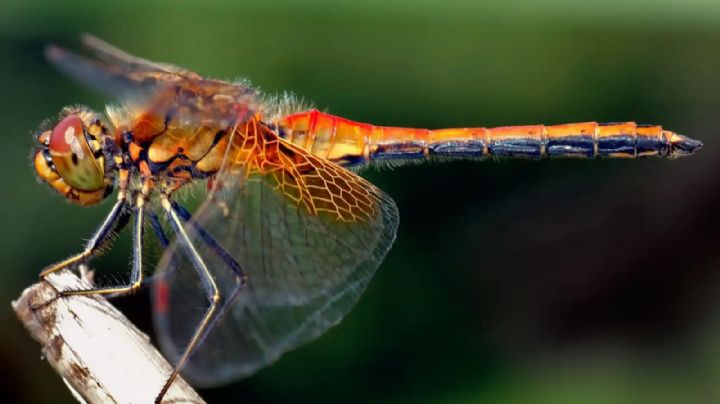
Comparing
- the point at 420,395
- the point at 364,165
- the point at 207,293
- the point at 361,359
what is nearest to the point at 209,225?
the point at 207,293

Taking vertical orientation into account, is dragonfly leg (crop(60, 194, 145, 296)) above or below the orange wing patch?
below

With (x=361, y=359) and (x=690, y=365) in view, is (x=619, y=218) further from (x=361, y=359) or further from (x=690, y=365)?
(x=361, y=359)

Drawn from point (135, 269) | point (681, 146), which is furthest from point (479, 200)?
point (135, 269)

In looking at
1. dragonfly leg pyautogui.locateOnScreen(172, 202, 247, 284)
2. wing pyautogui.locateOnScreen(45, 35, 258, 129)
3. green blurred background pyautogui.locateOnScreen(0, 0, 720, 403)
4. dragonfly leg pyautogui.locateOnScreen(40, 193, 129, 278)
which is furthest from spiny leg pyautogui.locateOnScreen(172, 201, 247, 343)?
green blurred background pyautogui.locateOnScreen(0, 0, 720, 403)

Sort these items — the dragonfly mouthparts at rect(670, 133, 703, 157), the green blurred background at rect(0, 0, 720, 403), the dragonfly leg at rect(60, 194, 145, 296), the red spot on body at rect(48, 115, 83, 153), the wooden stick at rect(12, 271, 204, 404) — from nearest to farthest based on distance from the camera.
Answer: the wooden stick at rect(12, 271, 204, 404), the dragonfly leg at rect(60, 194, 145, 296), the red spot on body at rect(48, 115, 83, 153), the dragonfly mouthparts at rect(670, 133, 703, 157), the green blurred background at rect(0, 0, 720, 403)

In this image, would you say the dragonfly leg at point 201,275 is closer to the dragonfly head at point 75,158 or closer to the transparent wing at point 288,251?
the transparent wing at point 288,251

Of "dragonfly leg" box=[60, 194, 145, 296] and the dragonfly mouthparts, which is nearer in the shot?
"dragonfly leg" box=[60, 194, 145, 296]

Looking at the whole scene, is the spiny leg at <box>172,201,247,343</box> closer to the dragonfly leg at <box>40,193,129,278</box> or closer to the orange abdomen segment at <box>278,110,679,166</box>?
the dragonfly leg at <box>40,193,129,278</box>
